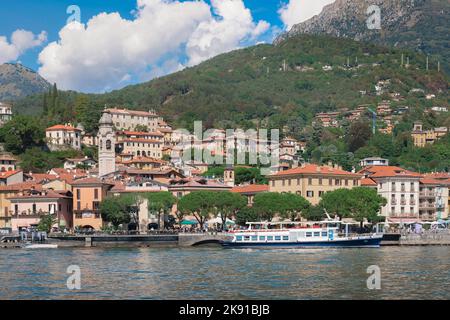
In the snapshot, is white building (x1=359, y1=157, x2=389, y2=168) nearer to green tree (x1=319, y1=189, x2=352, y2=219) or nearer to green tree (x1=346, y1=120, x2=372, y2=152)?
green tree (x1=346, y1=120, x2=372, y2=152)

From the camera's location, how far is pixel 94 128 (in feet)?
464

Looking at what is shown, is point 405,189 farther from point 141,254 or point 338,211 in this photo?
point 141,254

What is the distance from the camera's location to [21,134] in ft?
402

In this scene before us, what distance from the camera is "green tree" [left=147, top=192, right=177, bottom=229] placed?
8856 cm

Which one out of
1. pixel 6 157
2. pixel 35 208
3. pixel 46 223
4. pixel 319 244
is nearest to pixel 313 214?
pixel 319 244

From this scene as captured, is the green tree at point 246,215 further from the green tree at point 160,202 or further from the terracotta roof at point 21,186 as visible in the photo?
the terracotta roof at point 21,186

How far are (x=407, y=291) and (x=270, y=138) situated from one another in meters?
121

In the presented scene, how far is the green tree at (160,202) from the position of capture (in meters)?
88.6

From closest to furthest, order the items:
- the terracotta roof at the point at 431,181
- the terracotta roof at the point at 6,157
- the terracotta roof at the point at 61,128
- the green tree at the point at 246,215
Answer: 1. the green tree at the point at 246,215
2. the terracotta roof at the point at 431,181
3. the terracotta roof at the point at 6,157
4. the terracotta roof at the point at 61,128

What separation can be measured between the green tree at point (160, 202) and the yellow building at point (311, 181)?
14.7 metres

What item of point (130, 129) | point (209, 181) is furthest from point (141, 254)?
point (130, 129)

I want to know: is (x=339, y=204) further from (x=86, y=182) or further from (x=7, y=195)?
(x=7, y=195)

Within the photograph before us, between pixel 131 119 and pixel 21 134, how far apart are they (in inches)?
1602

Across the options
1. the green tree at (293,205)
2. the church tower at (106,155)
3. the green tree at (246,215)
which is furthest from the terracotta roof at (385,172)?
the church tower at (106,155)
